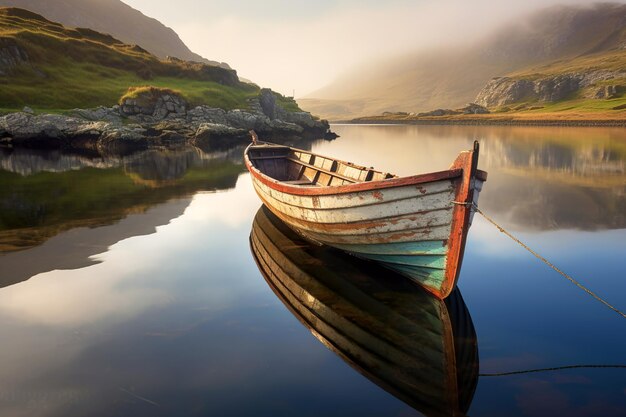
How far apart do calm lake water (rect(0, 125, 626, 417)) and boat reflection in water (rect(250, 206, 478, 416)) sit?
0.04m

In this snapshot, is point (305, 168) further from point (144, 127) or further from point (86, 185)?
point (144, 127)

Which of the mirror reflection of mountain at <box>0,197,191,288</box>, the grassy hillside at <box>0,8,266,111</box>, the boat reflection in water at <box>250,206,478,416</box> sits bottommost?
the mirror reflection of mountain at <box>0,197,191,288</box>

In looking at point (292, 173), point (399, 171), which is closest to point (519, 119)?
point (399, 171)

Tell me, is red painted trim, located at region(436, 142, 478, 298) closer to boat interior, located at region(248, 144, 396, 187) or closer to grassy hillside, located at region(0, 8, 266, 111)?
boat interior, located at region(248, 144, 396, 187)

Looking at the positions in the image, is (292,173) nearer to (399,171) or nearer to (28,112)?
(399,171)

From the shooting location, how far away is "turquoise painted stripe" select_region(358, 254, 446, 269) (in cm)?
915

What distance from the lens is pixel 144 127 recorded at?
186 feet

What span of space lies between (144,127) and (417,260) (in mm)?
55997

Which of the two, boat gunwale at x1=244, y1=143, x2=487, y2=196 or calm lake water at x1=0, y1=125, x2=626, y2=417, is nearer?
calm lake water at x1=0, y1=125, x2=626, y2=417

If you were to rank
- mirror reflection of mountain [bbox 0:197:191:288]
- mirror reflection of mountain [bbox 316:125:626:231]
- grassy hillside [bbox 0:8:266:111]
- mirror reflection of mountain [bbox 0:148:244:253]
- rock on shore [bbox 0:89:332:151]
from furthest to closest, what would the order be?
1. grassy hillside [bbox 0:8:266:111]
2. rock on shore [bbox 0:89:332:151]
3. mirror reflection of mountain [bbox 316:125:626:231]
4. mirror reflection of mountain [bbox 0:148:244:253]
5. mirror reflection of mountain [bbox 0:197:191:288]

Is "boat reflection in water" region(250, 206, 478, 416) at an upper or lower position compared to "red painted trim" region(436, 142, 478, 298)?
lower

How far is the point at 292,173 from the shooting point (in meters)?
21.4

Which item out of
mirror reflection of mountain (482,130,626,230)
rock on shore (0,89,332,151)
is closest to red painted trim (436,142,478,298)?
mirror reflection of mountain (482,130,626,230)

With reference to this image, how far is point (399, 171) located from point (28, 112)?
1742 inches
